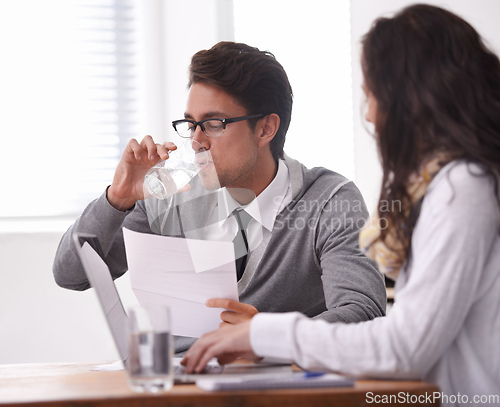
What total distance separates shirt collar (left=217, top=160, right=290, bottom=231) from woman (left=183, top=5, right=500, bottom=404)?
0.61 metres

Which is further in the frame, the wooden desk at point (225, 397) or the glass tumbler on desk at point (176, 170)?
the glass tumbler on desk at point (176, 170)

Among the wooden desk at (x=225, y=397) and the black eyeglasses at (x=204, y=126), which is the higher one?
the black eyeglasses at (x=204, y=126)

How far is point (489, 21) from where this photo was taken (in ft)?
8.86

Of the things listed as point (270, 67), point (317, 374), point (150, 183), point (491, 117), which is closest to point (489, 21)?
point (270, 67)

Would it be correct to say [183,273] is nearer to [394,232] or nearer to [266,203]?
[394,232]

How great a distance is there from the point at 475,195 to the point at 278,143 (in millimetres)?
1063

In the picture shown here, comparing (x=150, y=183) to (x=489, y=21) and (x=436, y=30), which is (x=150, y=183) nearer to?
(x=436, y=30)

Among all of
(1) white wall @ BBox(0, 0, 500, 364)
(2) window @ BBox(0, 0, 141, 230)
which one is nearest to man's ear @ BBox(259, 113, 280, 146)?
(1) white wall @ BBox(0, 0, 500, 364)

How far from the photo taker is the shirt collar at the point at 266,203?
1.48 metres

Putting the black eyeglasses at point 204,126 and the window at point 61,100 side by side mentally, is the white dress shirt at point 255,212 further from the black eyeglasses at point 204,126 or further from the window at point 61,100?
the window at point 61,100

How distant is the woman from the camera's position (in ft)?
2.33

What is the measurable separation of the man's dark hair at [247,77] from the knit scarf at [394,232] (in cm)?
81

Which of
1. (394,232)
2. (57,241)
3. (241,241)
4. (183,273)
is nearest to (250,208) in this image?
(241,241)

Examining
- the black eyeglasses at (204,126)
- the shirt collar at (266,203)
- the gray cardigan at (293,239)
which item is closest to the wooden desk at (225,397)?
the gray cardigan at (293,239)
